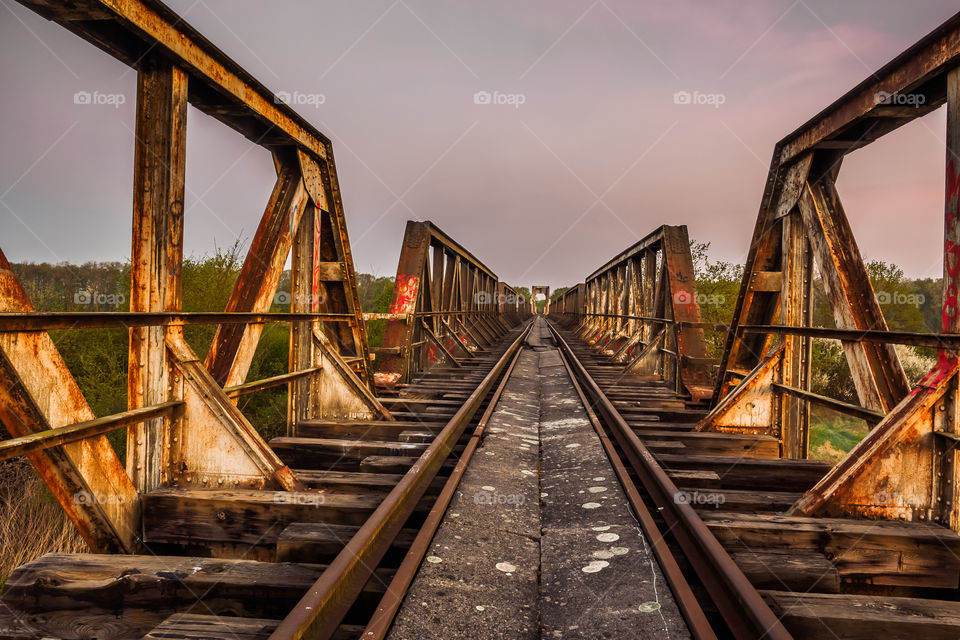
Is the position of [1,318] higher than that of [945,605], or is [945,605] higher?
[1,318]

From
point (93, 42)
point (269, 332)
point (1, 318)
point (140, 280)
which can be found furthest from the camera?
point (269, 332)

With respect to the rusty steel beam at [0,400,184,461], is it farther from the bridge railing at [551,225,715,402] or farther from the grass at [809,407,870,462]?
the grass at [809,407,870,462]

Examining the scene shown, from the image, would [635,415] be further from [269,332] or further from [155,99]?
[269,332]

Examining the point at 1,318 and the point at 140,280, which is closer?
the point at 1,318

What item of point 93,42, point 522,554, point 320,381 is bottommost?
point 522,554

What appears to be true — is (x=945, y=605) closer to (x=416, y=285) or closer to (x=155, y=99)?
(x=155, y=99)

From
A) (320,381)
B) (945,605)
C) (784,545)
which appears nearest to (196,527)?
(320,381)

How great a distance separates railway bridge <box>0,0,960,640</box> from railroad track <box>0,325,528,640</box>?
0.01m

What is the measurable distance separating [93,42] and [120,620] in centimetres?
271

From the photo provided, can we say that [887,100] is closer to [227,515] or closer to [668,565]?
[668,565]

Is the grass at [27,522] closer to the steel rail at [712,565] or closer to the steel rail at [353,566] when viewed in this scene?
the steel rail at [353,566]

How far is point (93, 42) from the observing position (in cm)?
265

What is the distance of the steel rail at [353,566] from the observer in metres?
1.82

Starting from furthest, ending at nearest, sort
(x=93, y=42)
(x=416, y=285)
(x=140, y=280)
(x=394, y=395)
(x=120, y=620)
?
(x=416, y=285) → (x=394, y=395) → (x=140, y=280) → (x=93, y=42) → (x=120, y=620)
